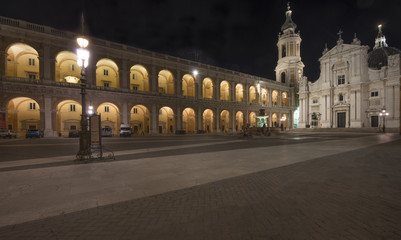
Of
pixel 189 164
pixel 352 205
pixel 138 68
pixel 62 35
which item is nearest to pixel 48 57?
pixel 62 35

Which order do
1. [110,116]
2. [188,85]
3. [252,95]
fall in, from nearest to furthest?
[110,116] < [188,85] < [252,95]

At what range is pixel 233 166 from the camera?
7016mm

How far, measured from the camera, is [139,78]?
128 ft

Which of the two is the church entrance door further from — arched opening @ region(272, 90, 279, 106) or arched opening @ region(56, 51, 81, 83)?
arched opening @ region(56, 51, 81, 83)

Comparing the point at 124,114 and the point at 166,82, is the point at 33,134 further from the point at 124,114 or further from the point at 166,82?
the point at 166,82

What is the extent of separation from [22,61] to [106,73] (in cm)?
1183

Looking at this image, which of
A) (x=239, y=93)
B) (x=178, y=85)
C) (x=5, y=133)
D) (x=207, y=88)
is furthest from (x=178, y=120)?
(x=5, y=133)

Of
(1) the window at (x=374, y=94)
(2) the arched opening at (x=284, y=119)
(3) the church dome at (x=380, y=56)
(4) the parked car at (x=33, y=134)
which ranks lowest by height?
(4) the parked car at (x=33, y=134)

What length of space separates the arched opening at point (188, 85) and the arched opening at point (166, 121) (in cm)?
641

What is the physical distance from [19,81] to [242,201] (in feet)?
113

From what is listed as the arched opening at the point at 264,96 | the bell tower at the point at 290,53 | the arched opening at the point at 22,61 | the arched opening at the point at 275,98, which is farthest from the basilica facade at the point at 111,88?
the bell tower at the point at 290,53

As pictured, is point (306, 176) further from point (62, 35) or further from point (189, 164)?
point (62, 35)

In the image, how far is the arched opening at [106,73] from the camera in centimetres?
3403

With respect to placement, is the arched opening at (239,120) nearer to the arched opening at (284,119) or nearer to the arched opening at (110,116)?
the arched opening at (284,119)
